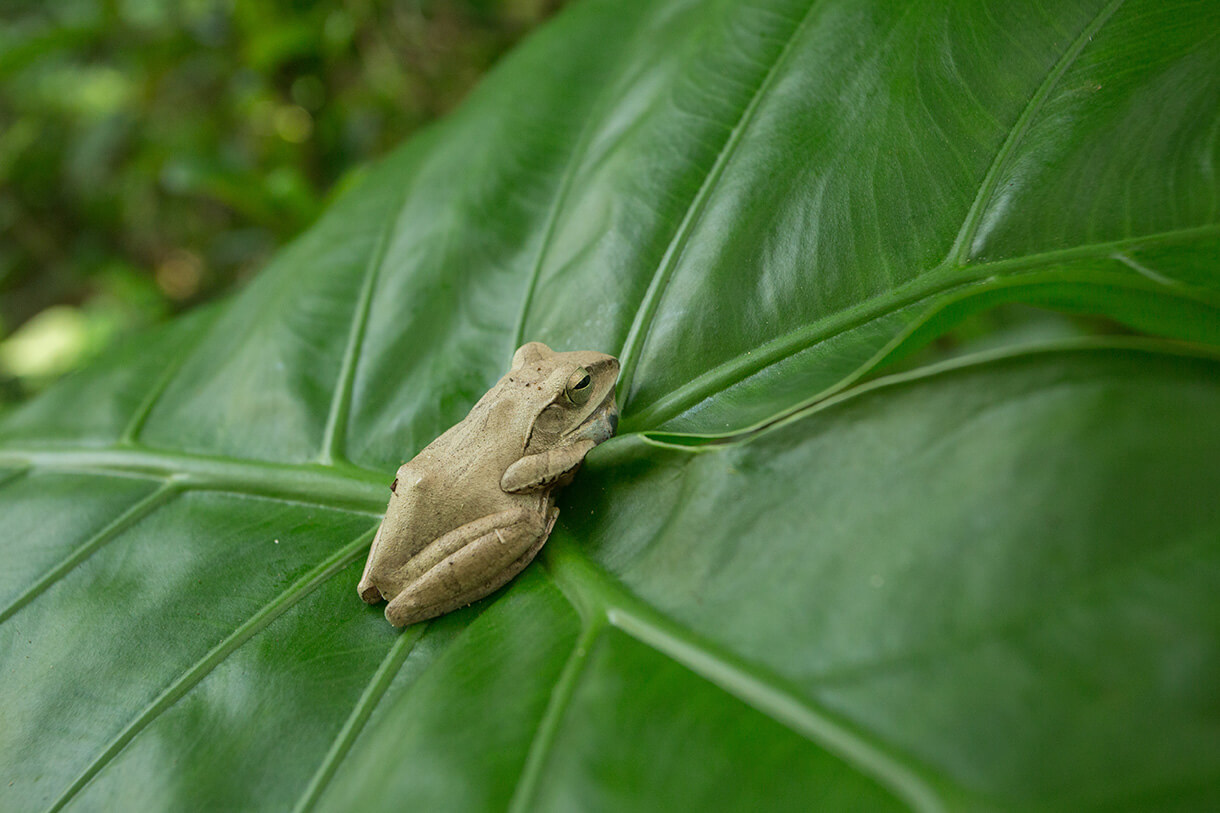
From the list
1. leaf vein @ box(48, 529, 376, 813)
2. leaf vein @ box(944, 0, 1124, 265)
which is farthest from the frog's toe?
leaf vein @ box(944, 0, 1124, 265)

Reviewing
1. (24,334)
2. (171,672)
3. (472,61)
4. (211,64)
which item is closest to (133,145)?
(211,64)

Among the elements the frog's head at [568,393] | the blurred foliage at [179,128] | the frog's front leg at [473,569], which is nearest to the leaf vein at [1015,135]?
the frog's head at [568,393]

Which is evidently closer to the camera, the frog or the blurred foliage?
the frog

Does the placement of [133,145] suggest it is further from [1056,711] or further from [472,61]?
[1056,711]

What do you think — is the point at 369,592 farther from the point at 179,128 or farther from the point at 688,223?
the point at 179,128

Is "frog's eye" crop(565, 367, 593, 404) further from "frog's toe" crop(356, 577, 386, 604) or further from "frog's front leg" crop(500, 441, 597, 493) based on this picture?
"frog's toe" crop(356, 577, 386, 604)

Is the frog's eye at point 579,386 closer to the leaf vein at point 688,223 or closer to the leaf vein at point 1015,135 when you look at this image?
the leaf vein at point 688,223
